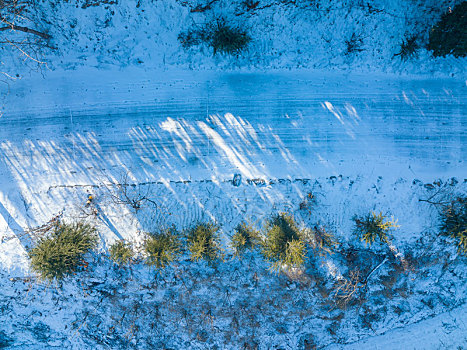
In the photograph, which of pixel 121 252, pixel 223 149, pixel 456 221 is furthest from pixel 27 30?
pixel 456 221

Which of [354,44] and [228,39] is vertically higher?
[228,39]

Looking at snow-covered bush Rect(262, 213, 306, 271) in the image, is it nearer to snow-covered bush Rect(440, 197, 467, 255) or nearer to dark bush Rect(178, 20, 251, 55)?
snow-covered bush Rect(440, 197, 467, 255)

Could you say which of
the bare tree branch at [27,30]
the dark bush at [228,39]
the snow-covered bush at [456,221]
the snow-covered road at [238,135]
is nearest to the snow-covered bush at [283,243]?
the snow-covered road at [238,135]

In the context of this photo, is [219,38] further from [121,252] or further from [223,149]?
[121,252]

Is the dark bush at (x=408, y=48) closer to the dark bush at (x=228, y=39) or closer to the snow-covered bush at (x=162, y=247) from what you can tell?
the dark bush at (x=228, y=39)

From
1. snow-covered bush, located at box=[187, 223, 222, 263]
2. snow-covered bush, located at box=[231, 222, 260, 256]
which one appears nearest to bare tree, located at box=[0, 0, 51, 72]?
snow-covered bush, located at box=[187, 223, 222, 263]
